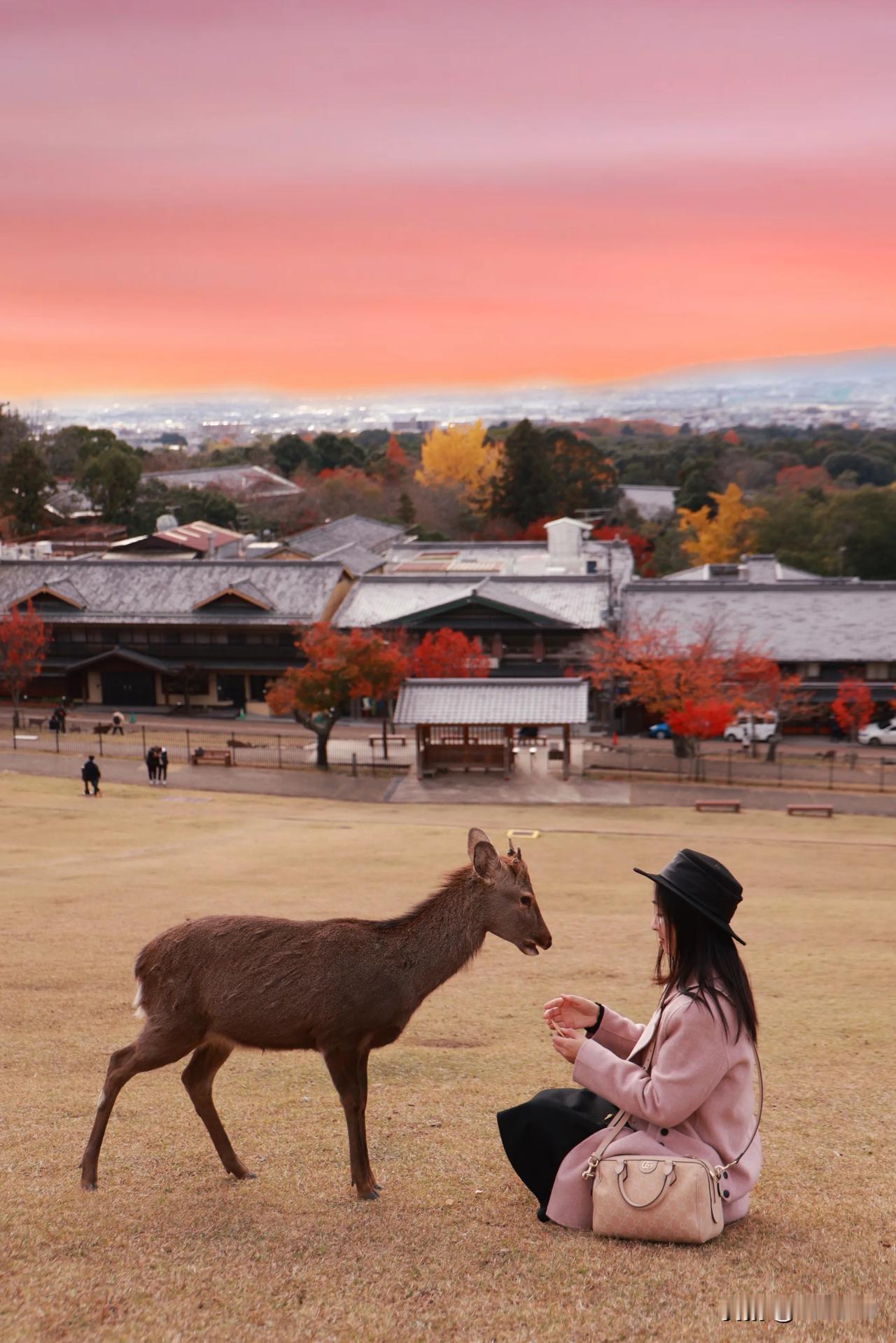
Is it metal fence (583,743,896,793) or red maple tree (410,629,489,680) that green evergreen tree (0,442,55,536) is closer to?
red maple tree (410,629,489,680)

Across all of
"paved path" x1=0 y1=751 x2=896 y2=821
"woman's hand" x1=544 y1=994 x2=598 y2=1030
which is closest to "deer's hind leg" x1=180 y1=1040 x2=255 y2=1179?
"woman's hand" x1=544 y1=994 x2=598 y2=1030

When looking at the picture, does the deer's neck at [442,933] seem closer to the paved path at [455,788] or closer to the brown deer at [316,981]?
the brown deer at [316,981]

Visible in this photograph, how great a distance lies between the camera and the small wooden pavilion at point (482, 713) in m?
39.6

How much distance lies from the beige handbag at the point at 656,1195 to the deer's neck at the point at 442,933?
153cm

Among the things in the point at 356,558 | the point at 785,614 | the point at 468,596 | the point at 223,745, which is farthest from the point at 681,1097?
the point at 356,558

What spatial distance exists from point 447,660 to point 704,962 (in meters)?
41.7

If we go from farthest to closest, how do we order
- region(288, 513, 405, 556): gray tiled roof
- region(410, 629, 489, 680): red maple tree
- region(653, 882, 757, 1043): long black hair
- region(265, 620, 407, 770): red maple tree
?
region(288, 513, 405, 556): gray tiled roof → region(410, 629, 489, 680): red maple tree → region(265, 620, 407, 770): red maple tree → region(653, 882, 757, 1043): long black hair

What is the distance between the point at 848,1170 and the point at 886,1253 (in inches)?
60.1

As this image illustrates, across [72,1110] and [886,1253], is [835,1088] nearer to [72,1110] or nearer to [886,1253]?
[886,1253]

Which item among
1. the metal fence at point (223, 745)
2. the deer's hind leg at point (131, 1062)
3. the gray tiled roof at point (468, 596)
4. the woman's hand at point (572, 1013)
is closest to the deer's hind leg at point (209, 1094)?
the deer's hind leg at point (131, 1062)

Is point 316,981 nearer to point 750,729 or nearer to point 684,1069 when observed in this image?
point 684,1069

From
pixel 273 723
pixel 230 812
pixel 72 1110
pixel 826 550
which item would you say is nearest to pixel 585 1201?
pixel 72 1110

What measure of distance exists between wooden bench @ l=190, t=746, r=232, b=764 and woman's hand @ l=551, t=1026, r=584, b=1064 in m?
36.4

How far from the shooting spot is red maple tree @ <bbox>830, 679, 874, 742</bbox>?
45656 millimetres
